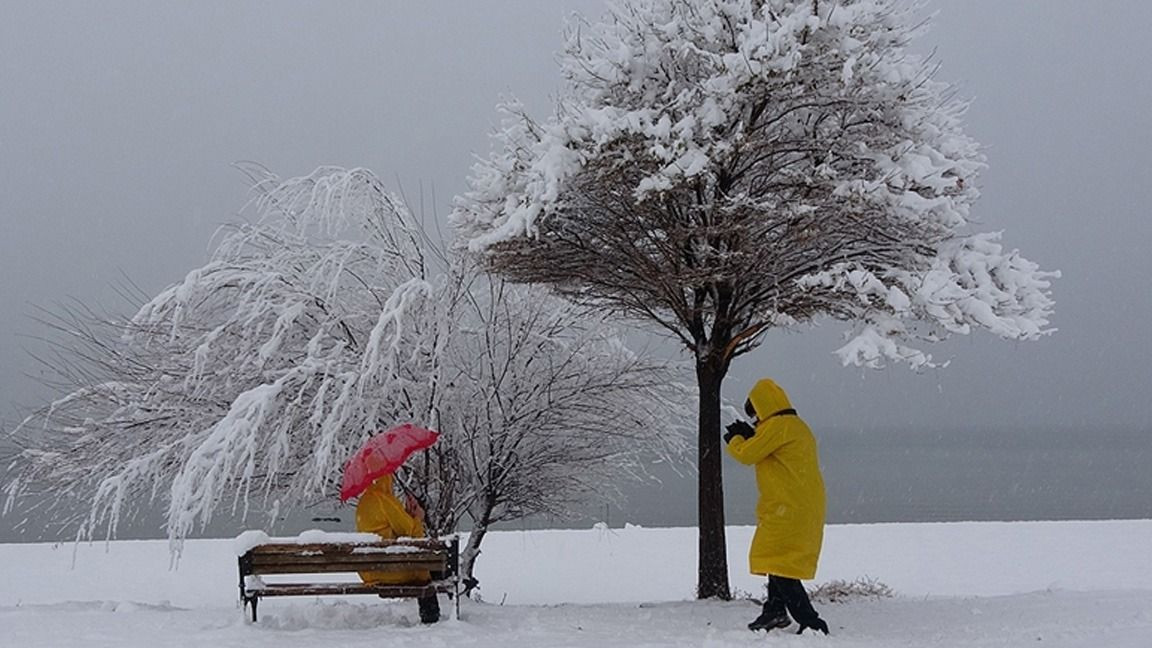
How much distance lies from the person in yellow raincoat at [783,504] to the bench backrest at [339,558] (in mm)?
2487

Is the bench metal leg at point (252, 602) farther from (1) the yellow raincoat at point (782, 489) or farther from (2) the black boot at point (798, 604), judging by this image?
(2) the black boot at point (798, 604)

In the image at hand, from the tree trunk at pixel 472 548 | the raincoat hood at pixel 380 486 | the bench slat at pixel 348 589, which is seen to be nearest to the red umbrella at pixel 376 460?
the raincoat hood at pixel 380 486

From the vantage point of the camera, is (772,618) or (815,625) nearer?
(815,625)

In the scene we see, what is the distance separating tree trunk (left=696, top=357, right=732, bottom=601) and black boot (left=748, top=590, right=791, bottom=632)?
8.81ft

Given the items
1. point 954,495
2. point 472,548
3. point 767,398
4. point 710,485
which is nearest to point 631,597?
point 472,548

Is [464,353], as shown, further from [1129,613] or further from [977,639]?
[1129,613]

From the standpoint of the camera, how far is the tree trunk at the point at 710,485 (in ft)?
35.4

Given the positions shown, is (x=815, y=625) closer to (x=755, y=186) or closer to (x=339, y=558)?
(x=339, y=558)

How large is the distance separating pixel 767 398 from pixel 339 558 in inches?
139

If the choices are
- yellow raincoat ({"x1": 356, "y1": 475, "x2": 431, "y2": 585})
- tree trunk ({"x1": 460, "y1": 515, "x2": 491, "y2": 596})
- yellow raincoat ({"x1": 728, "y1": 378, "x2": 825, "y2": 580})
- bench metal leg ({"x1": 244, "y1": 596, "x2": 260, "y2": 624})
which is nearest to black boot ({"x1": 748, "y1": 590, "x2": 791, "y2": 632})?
yellow raincoat ({"x1": 728, "y1": 378, "x2": 825, "y2": 580})

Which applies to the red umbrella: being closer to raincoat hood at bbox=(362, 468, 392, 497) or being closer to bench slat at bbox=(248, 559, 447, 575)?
raincoat hood at bbox=(362, 468, 392, 497)

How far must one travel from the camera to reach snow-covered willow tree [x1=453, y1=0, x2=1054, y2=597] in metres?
9.09

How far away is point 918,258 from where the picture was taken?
977 centimetres

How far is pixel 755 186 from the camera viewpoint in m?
10.1
